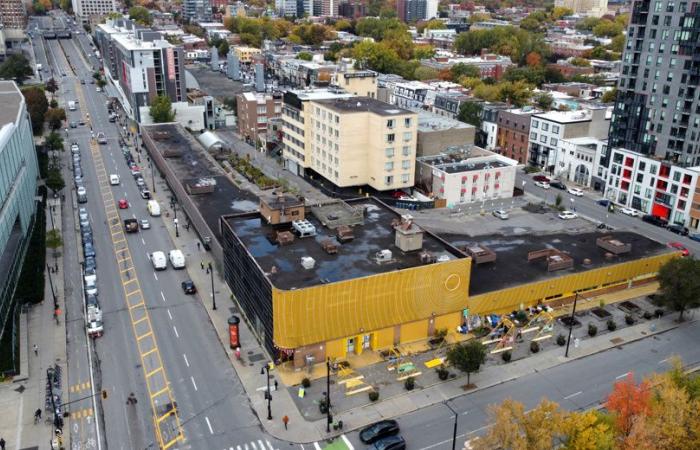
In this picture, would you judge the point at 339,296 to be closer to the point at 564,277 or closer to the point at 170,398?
the point at 170,398

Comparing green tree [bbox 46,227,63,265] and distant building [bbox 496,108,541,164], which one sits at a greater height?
distant building [bbox 496,108,541,164]

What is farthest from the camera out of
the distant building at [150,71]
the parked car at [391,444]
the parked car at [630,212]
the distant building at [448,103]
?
the distant building at [150,71]

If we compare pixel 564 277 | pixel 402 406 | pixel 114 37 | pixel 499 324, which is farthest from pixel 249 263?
pixel 114 37

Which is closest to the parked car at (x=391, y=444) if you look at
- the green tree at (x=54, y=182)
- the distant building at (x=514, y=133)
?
the green tree at (x=54, y=182)

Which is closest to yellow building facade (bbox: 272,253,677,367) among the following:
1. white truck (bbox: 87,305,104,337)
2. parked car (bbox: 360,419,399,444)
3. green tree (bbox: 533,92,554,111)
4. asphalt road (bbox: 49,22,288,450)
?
asphalt road (bbox: 49,22,288,450)

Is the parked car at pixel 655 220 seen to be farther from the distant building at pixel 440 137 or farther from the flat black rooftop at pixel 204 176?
the flat black rooftop at pixel 204 176

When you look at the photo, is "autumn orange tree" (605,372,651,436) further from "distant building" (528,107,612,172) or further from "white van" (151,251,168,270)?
"distant building" (528,107,612,172)
